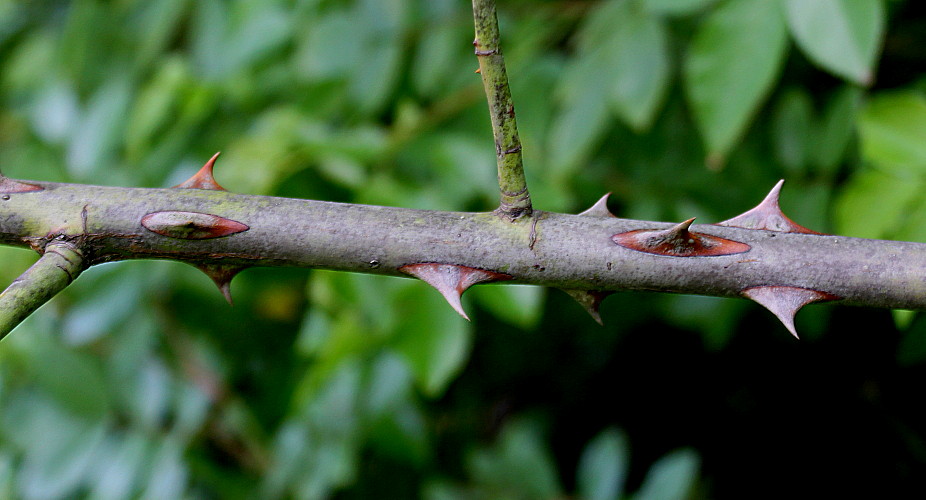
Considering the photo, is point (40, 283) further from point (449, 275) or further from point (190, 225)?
point (449, 275)

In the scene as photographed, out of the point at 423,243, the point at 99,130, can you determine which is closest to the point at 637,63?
the point at 423,243

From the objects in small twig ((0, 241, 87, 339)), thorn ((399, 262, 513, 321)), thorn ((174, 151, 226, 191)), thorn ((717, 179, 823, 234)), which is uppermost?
thorn ((174, 151, 226, 191))

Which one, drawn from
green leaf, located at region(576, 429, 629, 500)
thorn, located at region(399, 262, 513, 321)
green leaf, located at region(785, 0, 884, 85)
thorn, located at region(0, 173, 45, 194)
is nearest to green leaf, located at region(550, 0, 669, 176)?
green leaf, located at region(785, 0, 884, 85)

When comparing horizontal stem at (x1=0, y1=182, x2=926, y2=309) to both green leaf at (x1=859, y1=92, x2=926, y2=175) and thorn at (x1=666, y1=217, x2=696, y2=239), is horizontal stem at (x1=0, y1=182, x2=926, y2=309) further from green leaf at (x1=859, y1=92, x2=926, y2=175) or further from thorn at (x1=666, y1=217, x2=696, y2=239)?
green leaf at (x1=859, y1=92, x2=926, y2=175)

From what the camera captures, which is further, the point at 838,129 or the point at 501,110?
the point at 838,129

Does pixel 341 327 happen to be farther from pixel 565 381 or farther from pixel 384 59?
pixel 565 381

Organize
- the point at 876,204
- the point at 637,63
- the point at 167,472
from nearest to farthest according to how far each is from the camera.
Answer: the point at 876,204, the point at 637,63, the point at 167,472

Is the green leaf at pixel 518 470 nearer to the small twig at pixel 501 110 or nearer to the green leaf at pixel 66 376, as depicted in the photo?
the green leaf at pixel 66 376

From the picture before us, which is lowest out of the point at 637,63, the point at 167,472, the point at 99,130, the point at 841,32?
the point at 167,472
